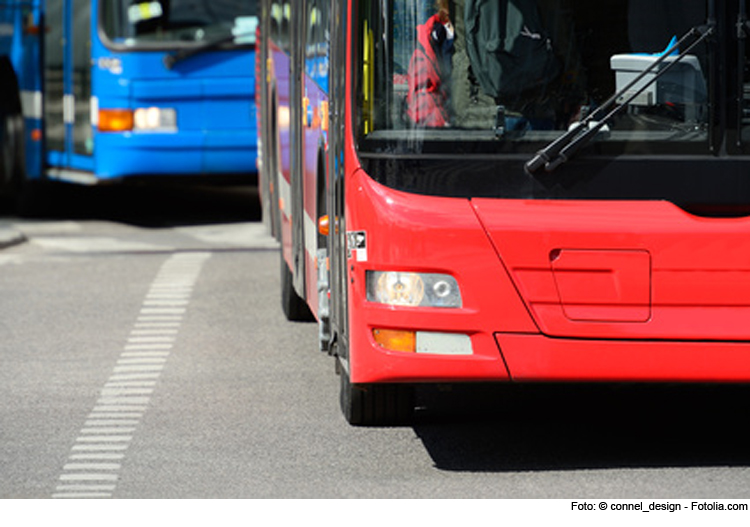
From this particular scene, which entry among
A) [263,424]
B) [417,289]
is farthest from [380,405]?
[417,289]

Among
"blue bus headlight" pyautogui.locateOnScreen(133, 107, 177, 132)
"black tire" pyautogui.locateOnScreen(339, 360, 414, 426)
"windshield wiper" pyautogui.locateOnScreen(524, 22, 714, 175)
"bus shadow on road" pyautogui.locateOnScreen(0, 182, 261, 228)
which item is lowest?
"bus shadow on road" pyautogui.locateOnScreen(0, 182, 261, 228)

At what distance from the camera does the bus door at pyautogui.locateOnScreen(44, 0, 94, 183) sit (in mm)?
17359

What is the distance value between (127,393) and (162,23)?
858 centimetres

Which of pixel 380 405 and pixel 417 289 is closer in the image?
pixel 417 289

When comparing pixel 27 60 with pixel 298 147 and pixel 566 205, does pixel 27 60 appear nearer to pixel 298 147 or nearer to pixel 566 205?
pixel 298 147

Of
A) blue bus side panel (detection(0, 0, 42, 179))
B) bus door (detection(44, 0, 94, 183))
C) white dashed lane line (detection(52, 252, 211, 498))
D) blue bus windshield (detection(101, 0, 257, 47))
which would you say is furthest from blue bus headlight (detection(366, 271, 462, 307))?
blue bus side panel (detection(0, 0, 42, 179))

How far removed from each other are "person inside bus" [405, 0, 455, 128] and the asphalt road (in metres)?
1.31

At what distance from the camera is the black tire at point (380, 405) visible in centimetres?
787

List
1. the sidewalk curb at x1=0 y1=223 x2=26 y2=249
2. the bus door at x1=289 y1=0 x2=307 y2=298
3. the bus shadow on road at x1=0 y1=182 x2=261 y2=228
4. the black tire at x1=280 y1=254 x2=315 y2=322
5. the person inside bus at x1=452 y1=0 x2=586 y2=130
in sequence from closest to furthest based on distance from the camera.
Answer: the person inside bus at x1=452 y1=0 x2=586 y2=130 < the bus door at x1=289 y1=0 x2=307 y2=298 < the black tire at x1=280 y1=254 x2=315 y2=322 < the sidewalk curb at x1=0 y1=223 x2=26 y2=249 < the bus shadow on road at x1=0 y1=182 x2=261 y2=228

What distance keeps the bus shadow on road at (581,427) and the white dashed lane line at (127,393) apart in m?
1.24

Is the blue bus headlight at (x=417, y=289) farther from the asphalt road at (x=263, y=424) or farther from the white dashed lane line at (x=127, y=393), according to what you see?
the white dashed lane line at (x=127, y=393)

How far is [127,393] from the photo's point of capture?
8.91 m

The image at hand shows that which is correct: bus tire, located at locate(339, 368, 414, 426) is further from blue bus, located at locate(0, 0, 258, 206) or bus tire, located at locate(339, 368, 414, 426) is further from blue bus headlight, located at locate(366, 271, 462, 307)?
blue bus, located at locate(0, 0, 258, 206)
